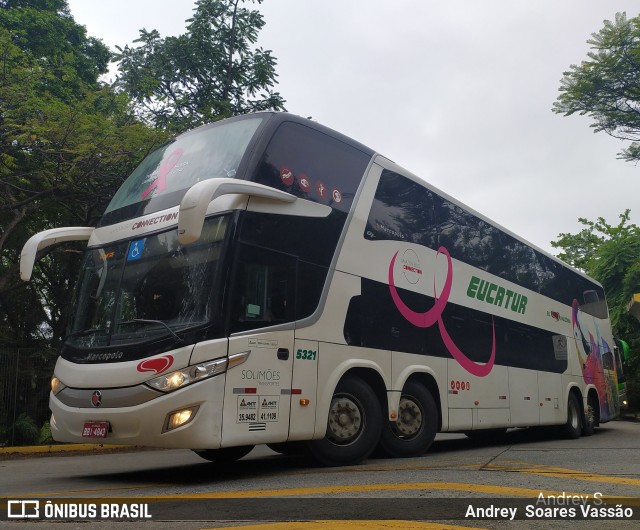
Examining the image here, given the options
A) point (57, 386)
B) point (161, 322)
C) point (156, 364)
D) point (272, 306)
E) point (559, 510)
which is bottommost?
point (559, 510)

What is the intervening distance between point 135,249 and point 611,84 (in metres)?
19.6

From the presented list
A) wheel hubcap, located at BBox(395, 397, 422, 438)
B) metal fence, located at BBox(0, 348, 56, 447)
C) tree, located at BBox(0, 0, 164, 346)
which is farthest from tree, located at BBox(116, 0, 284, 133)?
wheel hubcap, located at BBox(395, 397, 422, 438)

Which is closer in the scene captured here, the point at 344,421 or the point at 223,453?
the point at 344,421

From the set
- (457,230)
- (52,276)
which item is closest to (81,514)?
(457,230)

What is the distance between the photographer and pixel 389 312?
9.49 metres

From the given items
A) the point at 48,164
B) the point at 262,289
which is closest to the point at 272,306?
the point at 262,289

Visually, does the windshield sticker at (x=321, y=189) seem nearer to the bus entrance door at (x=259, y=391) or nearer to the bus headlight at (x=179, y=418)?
the bus entrance door at (x=259, y=391)

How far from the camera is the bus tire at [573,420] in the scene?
583 inches

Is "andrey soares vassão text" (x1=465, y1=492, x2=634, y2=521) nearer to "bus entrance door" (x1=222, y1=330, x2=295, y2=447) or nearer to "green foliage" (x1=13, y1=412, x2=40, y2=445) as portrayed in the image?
"bus entrance door" (x1=222, y1=330, x2=295, y2=447)

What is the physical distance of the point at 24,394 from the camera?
14.9 m

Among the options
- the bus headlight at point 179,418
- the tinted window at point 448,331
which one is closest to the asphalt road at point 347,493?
the bus headlight at point 179,418

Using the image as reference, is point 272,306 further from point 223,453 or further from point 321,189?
point 223,453

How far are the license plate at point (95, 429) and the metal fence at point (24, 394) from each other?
24.9 feet

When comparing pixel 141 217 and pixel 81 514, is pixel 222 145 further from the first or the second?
pixel 81 514
